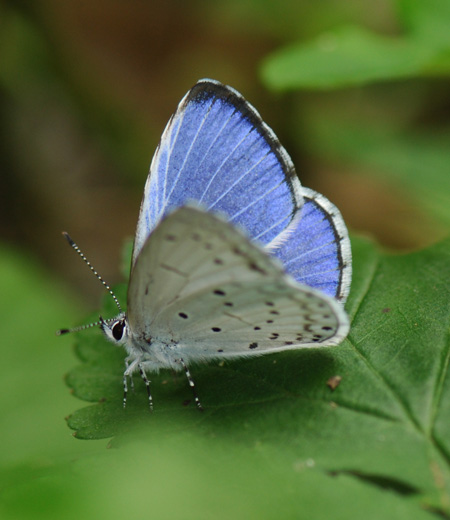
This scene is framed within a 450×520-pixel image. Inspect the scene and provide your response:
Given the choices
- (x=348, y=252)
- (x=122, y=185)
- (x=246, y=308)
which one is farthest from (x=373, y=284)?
(x=122, y=185)

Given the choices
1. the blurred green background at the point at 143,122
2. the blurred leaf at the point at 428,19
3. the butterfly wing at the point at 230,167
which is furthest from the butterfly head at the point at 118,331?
the blurred leaf at the point at 428,19

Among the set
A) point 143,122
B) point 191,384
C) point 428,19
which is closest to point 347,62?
point 428,19

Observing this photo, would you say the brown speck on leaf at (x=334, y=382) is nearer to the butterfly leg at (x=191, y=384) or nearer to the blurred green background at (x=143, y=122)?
the butterfly leg at (x=191, y=384)

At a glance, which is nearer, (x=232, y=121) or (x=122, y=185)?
(x=232, y=121)

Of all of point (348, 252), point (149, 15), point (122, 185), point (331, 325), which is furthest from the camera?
point (149, 15)

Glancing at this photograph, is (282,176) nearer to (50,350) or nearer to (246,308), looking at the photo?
(246,308)

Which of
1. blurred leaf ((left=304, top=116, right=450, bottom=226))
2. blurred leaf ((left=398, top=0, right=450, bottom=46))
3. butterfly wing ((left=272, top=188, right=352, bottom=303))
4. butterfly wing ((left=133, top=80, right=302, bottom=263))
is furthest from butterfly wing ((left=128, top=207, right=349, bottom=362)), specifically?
blurred leaf ((left=304, top=116, right=450, bottom=226))
